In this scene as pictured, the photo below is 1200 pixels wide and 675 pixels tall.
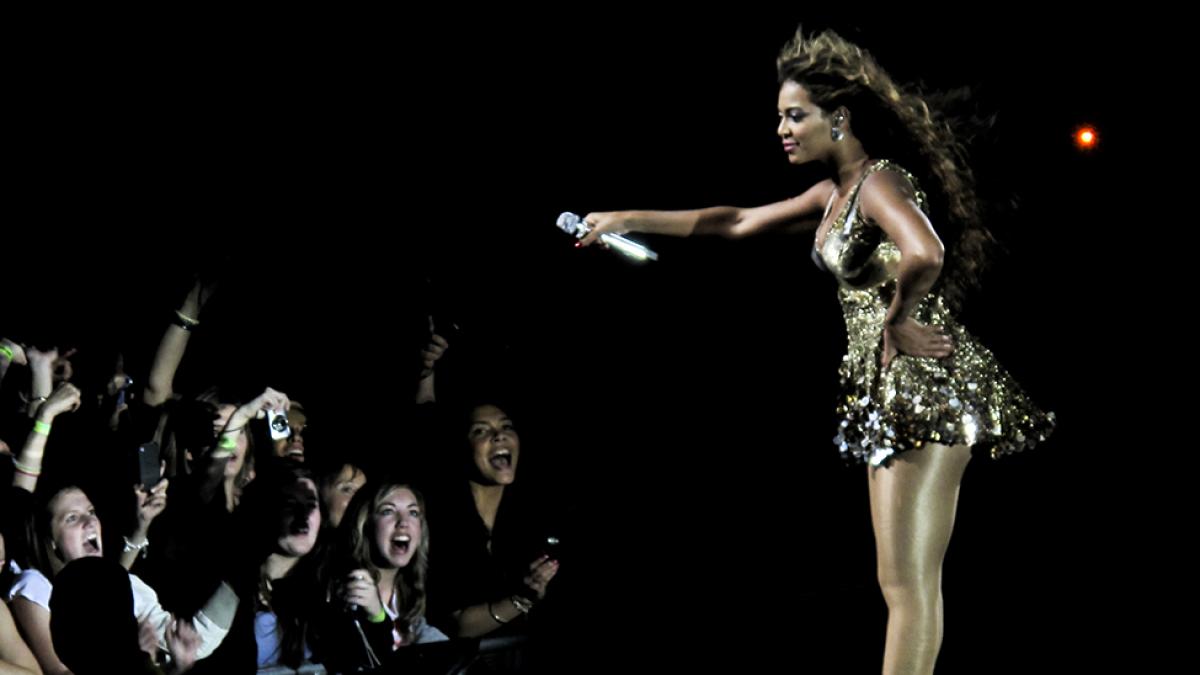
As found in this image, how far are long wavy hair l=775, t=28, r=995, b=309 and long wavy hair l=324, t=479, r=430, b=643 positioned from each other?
5.37ft

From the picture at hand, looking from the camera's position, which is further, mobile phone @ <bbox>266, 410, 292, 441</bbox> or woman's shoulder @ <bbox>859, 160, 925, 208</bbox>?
mobile phone @ <bbox>266, 410, 292, 441</bbox>

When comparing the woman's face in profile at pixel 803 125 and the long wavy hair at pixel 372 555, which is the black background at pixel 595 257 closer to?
the long wavy hair at pixel 372 555

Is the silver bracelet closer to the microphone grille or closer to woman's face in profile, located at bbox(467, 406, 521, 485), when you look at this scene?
woman's face in profile, located at bbox(467, 406, 521, 485)

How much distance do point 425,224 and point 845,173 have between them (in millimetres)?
2499

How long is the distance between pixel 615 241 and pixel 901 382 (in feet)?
2.36

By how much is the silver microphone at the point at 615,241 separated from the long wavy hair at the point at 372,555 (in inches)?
43.1

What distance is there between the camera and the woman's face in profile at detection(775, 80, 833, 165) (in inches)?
124

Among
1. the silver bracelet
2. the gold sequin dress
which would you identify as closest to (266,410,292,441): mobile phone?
the silver bracelet

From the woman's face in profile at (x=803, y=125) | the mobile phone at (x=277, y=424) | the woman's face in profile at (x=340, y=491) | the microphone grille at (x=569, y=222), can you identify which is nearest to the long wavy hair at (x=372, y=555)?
the woman's face in profile at (x=340, y=491)

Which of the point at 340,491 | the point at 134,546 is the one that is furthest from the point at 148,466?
the point at 340,491

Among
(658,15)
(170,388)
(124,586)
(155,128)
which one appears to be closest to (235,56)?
(155,128)

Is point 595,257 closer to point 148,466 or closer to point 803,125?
point 148,466

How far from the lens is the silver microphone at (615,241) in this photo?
3.19 meters

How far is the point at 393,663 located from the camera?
355 centimetres
